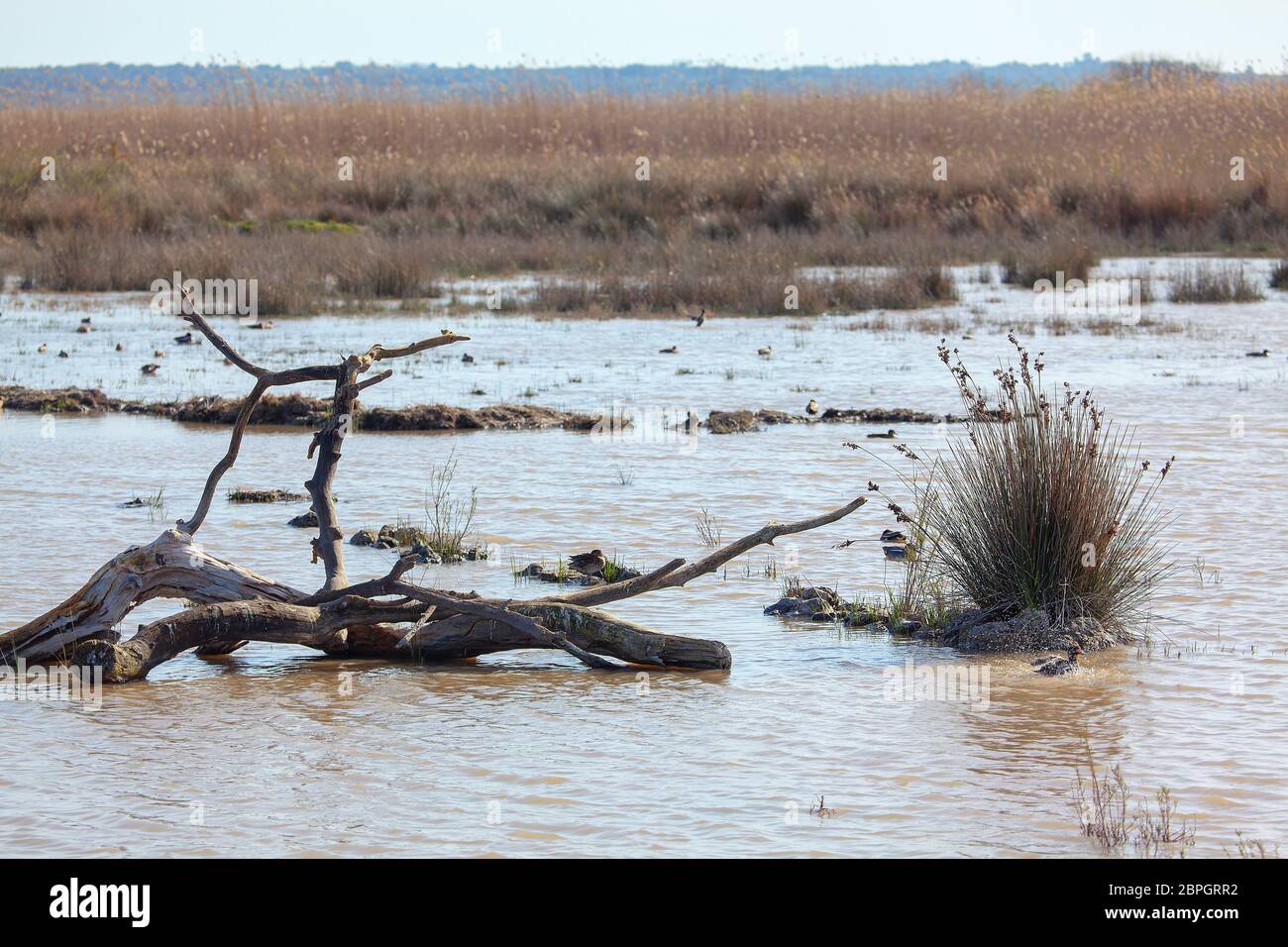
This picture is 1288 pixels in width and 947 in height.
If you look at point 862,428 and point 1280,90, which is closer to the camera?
point 862,428

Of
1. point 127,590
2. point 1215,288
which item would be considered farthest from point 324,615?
point 1215,288

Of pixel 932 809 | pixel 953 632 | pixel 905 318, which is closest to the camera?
pixel 932 809

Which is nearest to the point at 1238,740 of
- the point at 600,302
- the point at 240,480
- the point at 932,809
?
the point at 932,809

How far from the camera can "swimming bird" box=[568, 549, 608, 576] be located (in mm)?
8195

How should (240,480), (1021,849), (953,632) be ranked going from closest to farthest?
1. (1021,849)
2. (953,632)
3. (240,480)

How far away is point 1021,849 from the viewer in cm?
484

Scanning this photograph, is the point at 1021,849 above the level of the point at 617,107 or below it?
below

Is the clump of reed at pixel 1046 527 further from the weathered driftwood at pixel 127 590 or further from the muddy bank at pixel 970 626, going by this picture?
the weathered driftwood at pixel 127 590


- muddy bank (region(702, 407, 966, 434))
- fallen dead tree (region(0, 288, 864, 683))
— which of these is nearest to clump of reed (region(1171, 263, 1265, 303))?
muddy bank (region(702, 407, 966, 434))

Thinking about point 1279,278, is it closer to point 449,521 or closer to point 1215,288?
point 1215,288

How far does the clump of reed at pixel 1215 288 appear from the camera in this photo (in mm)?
21359

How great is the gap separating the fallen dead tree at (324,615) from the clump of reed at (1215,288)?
51.5ft

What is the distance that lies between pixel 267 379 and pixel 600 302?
46.2ft

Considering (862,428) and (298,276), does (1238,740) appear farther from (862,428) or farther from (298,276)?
(298,276)
